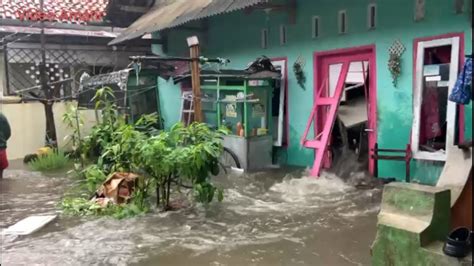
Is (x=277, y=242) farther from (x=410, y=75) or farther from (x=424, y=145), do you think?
(x=410, y=75)

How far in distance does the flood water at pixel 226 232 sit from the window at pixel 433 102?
Answer: 100 cm

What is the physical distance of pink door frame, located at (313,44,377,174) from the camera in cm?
781

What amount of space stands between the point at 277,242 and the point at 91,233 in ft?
6.73

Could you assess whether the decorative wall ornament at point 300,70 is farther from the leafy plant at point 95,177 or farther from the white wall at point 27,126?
the white wall at point 27,126

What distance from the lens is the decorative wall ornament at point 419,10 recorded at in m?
→ 6.87

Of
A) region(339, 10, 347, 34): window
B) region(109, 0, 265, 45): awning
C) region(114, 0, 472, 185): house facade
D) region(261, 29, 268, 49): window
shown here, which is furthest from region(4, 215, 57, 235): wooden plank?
region(261, 29, 268, 49): window

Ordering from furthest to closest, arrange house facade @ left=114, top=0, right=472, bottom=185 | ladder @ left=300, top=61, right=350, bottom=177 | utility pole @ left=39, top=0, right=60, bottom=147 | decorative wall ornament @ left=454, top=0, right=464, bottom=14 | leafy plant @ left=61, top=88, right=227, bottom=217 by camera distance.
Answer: utility pole @ left=39, top=0, right=60, bottom=147 → ladder @ left=300, top=61, right=350, bottom=177 → house facade @ left=114, top=0, right=472, bottom=185 → decorative wall ornament @ left=454, top=0, right=464, bottom=14 → leafy plant @ left=61, top=88, right=227, bottom=217

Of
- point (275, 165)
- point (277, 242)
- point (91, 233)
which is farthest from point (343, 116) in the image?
point (91, 233)

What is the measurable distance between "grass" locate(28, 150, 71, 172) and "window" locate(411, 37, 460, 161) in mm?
7119

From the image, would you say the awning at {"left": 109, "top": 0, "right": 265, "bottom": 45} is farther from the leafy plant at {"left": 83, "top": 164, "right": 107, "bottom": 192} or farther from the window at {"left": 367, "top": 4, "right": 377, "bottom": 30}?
the leafy plant at {"left": 83, "top": 164, "right": 107, "bottom": 192}

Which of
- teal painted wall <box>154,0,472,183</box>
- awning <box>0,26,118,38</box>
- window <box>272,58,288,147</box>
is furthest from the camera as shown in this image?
awning <box>0,26,118,38</box>

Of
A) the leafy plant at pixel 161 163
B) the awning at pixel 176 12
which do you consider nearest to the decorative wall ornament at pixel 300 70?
the awning at pixel 176 12

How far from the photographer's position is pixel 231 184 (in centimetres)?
804

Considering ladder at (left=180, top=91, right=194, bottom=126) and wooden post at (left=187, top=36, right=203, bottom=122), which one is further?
ladder at (left=180, top=91, right=194, bottom=126)
